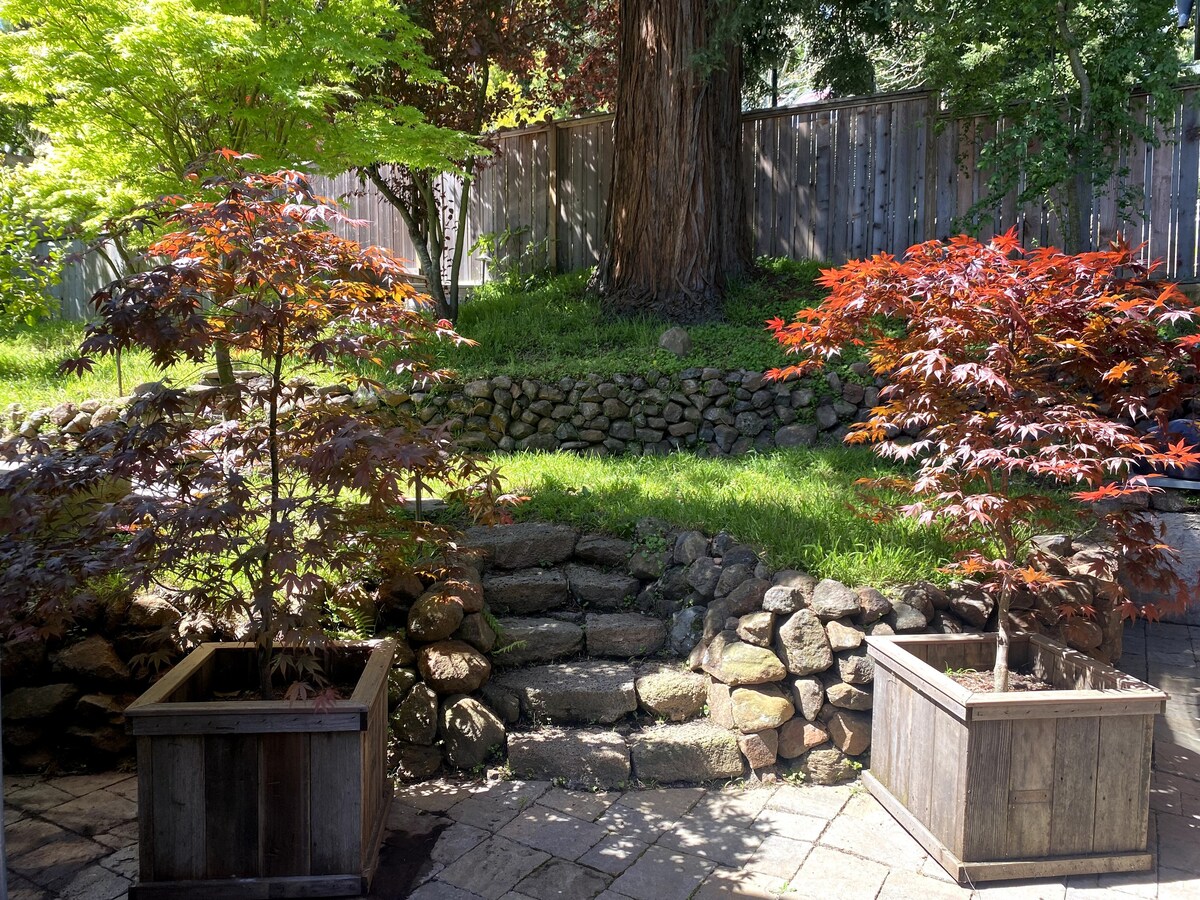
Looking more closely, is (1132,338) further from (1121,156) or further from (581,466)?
(1121,156)

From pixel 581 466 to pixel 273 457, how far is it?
2.84m

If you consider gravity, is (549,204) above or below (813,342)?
above

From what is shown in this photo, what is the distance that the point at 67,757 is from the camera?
3.97 m

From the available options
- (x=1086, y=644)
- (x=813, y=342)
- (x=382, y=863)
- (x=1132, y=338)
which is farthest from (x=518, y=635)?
(x=1132, y=338)

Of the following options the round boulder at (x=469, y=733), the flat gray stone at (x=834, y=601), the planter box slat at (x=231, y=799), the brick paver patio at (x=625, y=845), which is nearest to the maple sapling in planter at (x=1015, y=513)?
the brick paver patio at (x=625, y=845)

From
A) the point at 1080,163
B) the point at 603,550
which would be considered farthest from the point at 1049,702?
the point at 1080,163

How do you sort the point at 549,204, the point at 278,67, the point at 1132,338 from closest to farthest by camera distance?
the point at 1132,338
the point at 278,67
the point at 549,204

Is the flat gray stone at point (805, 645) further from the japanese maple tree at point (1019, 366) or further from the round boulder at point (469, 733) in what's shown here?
the round boulder at point (469, 733)

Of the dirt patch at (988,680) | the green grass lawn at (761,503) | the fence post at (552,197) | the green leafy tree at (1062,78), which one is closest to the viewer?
the dirt patch at (988,680)

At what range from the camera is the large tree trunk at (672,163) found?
7.59 m

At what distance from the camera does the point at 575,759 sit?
3875 mm

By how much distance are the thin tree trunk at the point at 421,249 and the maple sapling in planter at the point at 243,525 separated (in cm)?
523

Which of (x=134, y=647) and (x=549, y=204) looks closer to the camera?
(x=134, y=647)

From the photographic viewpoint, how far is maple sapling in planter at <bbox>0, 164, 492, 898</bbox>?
117 inches
